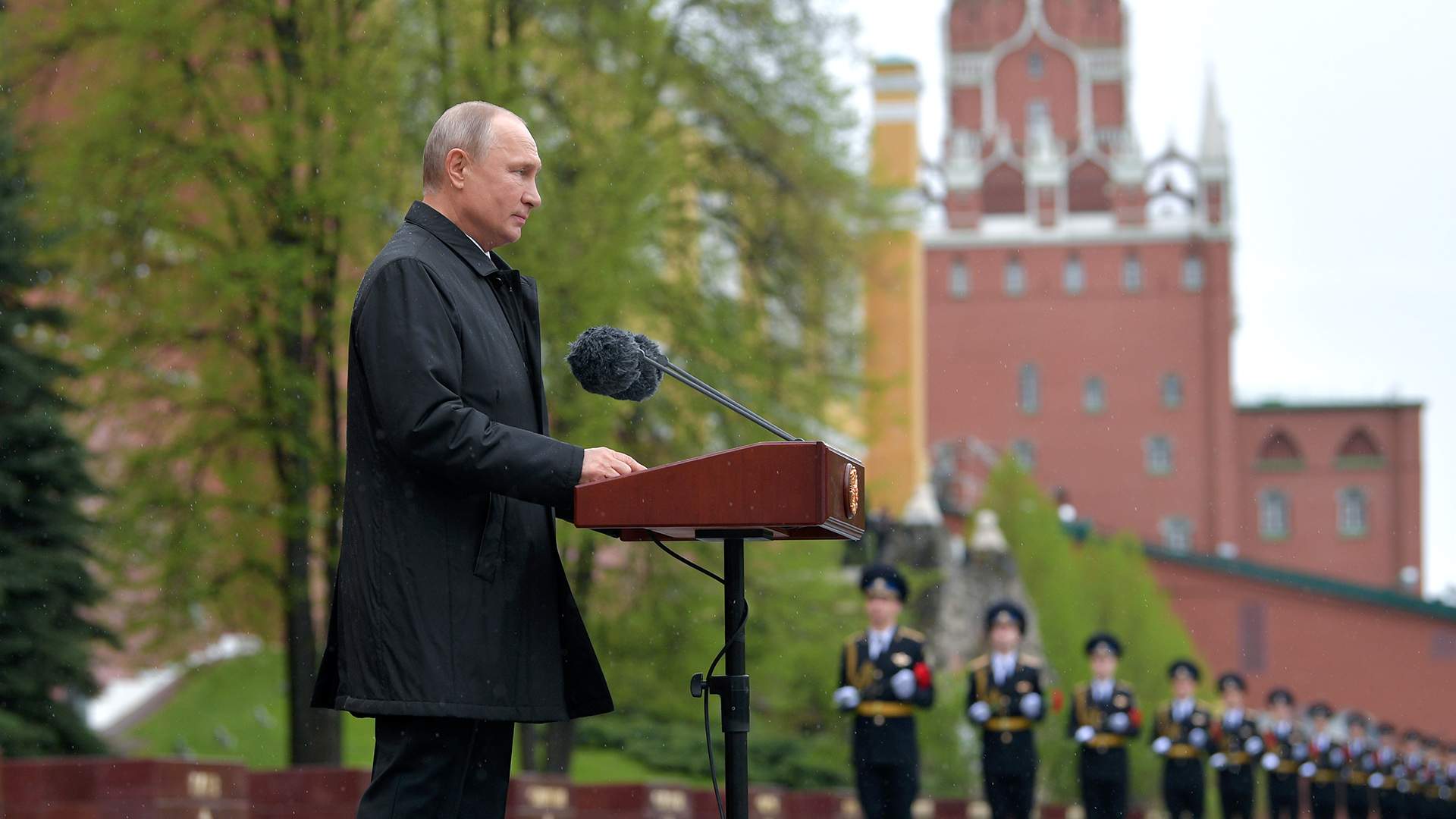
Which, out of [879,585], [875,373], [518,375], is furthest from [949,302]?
[518,375]

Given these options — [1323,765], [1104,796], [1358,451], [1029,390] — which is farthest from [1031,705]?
[1358,451]

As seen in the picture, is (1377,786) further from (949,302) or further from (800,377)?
(949,302)

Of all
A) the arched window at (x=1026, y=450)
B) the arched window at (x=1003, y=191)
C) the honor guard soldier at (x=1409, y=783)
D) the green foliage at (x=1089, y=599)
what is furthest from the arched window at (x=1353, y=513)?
the honor guard soldier at (x=1409, y=783)

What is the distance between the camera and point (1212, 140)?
70250 mm

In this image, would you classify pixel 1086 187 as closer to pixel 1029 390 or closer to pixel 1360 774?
pixel 1029 390

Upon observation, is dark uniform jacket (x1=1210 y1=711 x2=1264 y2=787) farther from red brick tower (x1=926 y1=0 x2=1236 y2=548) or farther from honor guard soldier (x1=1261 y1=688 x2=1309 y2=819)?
red brick tower (x1=926 y1=0 x2=1236 y2=548)

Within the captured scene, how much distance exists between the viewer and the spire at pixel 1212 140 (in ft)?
228

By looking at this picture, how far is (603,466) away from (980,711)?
8914 millimetres

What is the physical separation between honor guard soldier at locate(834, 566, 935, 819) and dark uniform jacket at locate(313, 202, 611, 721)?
6.87 meters

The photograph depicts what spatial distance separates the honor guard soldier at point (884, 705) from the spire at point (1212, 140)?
204 ft

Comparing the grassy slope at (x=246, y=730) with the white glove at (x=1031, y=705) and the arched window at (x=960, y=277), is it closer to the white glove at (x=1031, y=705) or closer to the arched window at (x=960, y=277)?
the white glove at (x=1031, y=705)

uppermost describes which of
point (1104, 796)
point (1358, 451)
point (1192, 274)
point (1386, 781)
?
point (1192, 274)

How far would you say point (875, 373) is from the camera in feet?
69.4

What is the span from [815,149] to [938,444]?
46.5 m
